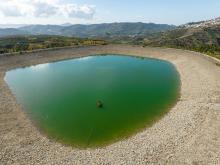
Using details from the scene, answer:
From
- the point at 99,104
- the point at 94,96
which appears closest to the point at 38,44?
the point at 94,96

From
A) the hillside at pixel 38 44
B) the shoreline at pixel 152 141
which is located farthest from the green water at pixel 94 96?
the hillside at pixel 38 44

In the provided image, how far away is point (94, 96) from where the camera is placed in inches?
1875

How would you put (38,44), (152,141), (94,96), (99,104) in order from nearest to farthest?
1. (152,141)
2. (99,104)
3. (94,96)
4. (38,44)

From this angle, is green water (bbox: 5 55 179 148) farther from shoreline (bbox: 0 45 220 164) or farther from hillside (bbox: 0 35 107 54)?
hillside (bbox: 0 35 107 54)

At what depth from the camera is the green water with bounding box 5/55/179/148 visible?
33.9 m

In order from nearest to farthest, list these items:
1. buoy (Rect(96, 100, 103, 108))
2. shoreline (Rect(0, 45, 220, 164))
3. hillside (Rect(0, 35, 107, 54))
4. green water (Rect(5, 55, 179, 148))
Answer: shoreline (Rect(0, 45, 220, 164)), green water (Rect(5, 55, 179, 148)), buoy (Rect(96, 100, 103, 108)), hillside (Rect(0, 35, 107, 54))

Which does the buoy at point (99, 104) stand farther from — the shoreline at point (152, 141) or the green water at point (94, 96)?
the shoreline at point (152, 141)

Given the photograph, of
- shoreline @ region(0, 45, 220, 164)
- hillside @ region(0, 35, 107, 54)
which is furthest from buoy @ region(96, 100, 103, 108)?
hillside @ region(0, 35, 107, 54)

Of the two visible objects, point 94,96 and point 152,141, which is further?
point 94,96

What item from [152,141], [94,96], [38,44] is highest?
[152,141]

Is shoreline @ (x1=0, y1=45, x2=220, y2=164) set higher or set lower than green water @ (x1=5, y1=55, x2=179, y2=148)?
higher

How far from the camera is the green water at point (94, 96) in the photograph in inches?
1335

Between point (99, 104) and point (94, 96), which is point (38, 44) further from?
point (99, 104)

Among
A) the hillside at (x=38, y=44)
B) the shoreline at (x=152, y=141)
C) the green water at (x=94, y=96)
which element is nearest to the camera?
the shoreline at (x=152, y=141)
